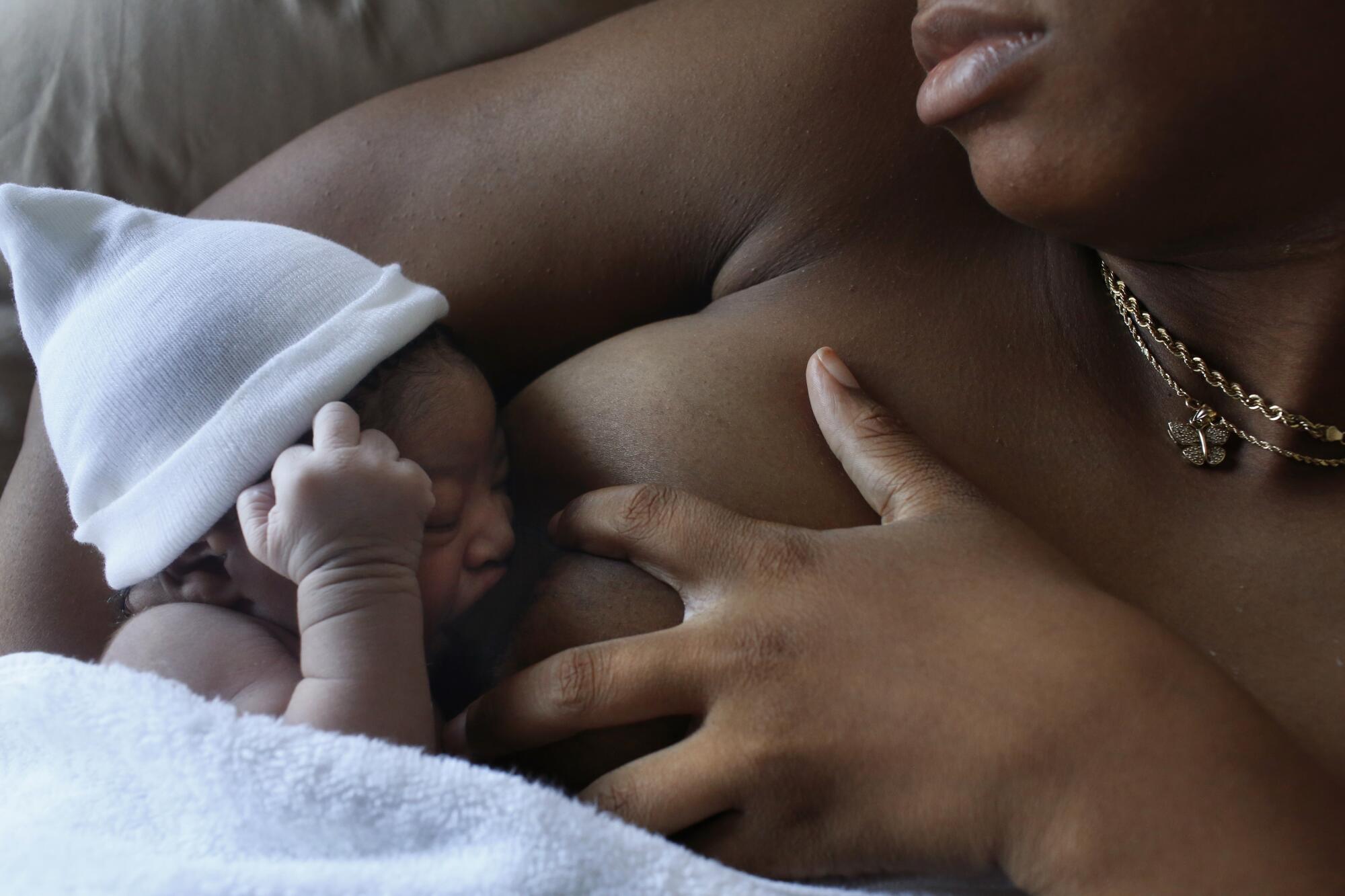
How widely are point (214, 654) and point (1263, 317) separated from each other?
0.78 meters

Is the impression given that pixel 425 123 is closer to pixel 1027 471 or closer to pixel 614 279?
pixel 614 279

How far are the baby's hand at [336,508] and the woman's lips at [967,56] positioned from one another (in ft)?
1.42

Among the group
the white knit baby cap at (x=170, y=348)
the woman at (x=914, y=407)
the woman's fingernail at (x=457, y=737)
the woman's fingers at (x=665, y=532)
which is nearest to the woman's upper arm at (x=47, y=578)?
the woman at (x=914, y=407)

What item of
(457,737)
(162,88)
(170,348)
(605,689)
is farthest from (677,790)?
(162,88)

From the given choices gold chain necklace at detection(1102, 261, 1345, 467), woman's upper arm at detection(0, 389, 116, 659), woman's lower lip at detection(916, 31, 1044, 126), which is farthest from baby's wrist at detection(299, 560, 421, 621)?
gold chain necklace at detection(1102, 261, 1345, 467)

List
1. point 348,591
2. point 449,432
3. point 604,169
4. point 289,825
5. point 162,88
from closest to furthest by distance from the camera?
point 289,825 < point 348,591 < point 449,432 < point 604,169 < point 162,88

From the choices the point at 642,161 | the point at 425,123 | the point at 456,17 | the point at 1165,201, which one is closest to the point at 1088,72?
the point at 1165,201

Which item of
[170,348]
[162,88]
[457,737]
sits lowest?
[457,737]

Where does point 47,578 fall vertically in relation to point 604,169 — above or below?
below

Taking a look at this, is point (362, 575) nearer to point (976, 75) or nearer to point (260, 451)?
point (260, 451)

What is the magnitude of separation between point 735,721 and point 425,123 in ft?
2.12

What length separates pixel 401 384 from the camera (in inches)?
30.1

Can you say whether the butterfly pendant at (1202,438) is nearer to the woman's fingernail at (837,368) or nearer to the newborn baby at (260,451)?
the woman's fingernail at (837,368)

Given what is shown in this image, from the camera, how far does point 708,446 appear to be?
0.72 m
